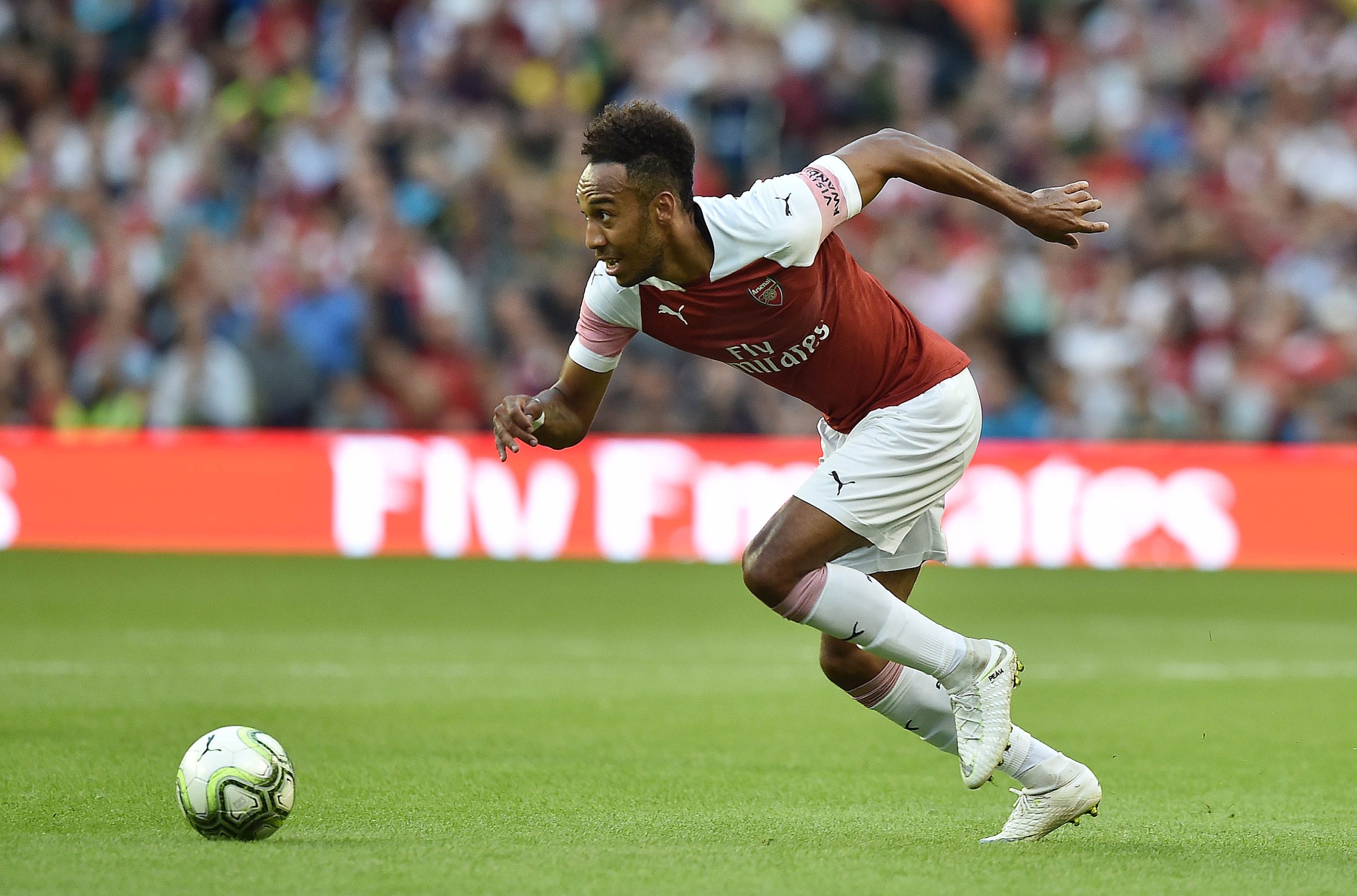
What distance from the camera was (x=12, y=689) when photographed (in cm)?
857

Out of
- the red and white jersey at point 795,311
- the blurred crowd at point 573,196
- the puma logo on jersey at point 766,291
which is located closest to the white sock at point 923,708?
the red and white jersey at point 795,311

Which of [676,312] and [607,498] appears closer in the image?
[676,312]

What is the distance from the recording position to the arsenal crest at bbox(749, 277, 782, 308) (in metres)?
5.30

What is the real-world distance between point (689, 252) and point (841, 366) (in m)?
0.60

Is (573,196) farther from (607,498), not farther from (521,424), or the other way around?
(521,424)

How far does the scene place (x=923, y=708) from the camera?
18.6 ft

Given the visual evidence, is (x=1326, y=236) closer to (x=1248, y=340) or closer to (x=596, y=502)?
(x=1248, y=340)

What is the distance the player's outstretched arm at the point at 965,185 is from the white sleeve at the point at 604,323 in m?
0.77

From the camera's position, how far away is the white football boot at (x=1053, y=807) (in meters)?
5.43

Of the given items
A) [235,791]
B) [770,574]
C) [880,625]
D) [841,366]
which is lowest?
[235,791]

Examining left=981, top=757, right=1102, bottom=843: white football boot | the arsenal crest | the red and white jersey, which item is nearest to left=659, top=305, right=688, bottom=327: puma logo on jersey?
the red and white jersey

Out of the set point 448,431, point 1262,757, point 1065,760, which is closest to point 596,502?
point 448,431

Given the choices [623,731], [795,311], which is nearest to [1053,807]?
[795,311]

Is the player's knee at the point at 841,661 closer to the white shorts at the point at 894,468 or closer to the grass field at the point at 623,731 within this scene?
the white shorts at the point at 894,468
